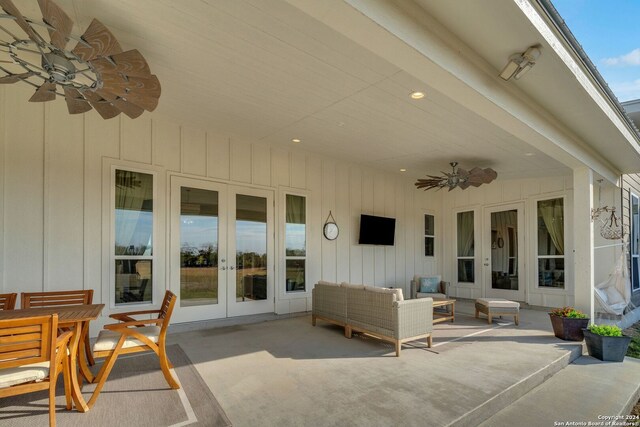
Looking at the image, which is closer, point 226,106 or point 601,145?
point 226,106

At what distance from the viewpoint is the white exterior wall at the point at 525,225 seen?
Result: 22.4 feet

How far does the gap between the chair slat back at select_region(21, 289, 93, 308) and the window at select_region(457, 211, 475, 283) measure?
789 cm

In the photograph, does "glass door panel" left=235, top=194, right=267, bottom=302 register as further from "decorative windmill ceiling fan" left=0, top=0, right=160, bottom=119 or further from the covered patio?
"decorative windmill ceiling fan" left=0, top=0, right=160, bottom=119

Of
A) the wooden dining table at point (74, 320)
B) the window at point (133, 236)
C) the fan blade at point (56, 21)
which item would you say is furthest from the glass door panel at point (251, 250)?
the fan blade at point (56, 21)

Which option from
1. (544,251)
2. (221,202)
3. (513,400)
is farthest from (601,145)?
(221,202)

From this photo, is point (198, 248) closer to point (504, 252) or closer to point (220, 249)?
point (220, 249)

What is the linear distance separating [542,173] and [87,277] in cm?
811

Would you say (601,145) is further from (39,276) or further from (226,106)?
(39,276)

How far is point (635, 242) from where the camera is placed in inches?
271

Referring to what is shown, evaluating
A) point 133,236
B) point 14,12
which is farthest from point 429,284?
point 14,12

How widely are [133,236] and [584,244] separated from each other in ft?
20.6

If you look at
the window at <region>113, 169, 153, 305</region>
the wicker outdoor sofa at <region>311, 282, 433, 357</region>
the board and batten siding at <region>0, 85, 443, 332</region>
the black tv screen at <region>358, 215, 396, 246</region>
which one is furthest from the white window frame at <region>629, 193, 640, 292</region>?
the window at <region>113, 169, 153, 305</region>

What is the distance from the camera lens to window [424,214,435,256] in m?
8.56

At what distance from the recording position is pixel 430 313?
416 centimetres
